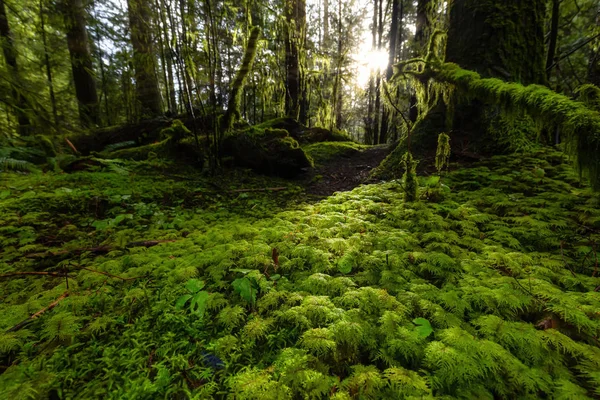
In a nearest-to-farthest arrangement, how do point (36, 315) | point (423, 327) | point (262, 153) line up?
point (423, 327) < point (36, 315) < point (262, 153)

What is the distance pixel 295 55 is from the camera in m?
8.64

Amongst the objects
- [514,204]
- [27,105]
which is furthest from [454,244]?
[27,105]

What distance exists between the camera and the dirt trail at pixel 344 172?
5.30 metres

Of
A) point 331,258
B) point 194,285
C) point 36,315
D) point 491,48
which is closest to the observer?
point 36,315

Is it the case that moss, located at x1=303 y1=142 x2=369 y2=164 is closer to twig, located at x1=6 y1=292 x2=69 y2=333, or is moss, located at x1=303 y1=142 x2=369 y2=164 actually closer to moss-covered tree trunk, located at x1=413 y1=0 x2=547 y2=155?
moss-covered tree trunk, located at x1=413 y1=0 x2=547 y2=155

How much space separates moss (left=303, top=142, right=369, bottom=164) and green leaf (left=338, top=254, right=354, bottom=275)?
16.5 ft

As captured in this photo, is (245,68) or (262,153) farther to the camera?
(262,153)

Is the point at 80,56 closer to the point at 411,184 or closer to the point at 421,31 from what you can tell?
the point at 411,184

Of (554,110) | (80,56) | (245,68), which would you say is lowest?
(554,110)

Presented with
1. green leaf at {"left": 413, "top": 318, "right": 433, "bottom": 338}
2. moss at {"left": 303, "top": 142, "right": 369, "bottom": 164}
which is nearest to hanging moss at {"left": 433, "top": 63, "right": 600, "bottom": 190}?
green leaf at {"left": 413, "top": 318, "right": 433, "bottom": 338}

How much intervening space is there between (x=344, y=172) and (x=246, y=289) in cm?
498

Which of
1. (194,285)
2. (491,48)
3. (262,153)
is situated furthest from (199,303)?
(491,48)

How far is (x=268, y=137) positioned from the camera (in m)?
6.35

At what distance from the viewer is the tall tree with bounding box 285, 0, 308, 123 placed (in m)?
8.31
